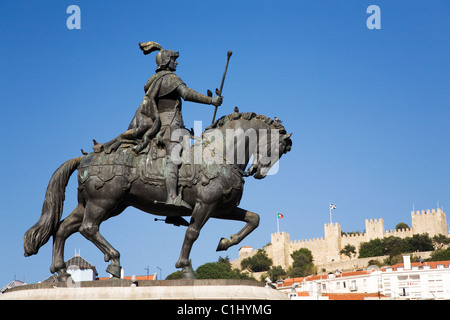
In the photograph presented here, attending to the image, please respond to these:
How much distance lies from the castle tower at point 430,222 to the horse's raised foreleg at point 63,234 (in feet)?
348

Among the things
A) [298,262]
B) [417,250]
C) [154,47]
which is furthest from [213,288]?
[298,262]

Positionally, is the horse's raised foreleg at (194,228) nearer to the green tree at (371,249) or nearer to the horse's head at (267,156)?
the horse's head at (267,156)

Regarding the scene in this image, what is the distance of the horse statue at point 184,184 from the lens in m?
13.3

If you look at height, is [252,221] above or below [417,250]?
below

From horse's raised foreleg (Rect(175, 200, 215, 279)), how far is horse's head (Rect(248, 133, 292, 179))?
1.10 metres

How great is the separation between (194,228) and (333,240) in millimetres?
110462

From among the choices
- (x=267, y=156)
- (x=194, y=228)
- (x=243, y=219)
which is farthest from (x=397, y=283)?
(x=194, y=228)

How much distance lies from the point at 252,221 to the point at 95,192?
9.49 feet

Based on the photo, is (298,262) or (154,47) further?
(298,262)

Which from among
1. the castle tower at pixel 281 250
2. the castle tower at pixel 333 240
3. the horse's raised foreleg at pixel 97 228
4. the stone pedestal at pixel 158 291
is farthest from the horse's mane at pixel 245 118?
the castle tower at pixel 281 250

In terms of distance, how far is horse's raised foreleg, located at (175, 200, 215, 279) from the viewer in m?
13.2

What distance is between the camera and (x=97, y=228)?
1346 centimetres
